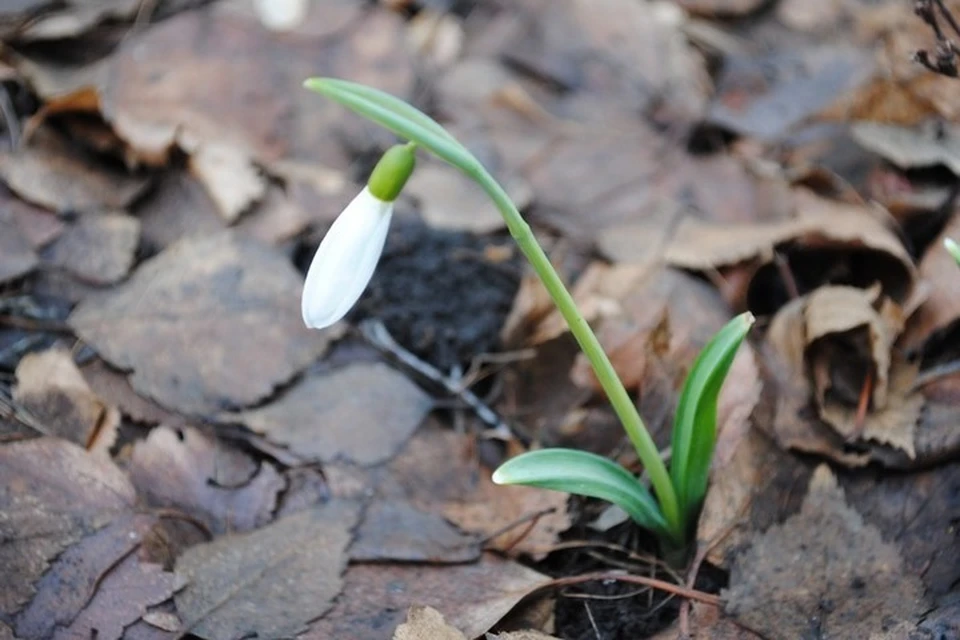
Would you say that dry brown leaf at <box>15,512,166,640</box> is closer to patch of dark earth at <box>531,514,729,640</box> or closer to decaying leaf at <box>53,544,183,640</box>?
decaying leaf at <box>53,544,183,640</box>

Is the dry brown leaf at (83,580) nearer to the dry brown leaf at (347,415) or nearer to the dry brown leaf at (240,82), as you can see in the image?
the dry brown leaf at (347,415)

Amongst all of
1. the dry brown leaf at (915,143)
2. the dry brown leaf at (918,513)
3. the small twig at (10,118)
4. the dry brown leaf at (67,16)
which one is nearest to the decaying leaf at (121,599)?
the dry brown leaf at (918,513)

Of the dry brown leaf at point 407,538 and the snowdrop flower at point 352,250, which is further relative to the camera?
the dry brown leaf at point 407,538

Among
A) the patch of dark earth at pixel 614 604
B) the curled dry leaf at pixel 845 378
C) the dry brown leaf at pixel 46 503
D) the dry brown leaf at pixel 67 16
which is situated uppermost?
the dry brown leaf at pixel 67 16

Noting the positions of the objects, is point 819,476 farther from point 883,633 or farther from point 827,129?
point 827,129

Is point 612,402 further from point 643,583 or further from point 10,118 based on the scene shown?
point 10,118

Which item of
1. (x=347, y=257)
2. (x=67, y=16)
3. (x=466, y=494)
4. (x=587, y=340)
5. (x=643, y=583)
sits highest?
(x=347, y=257)

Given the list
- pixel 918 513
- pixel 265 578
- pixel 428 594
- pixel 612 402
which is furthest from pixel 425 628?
pixel 918 513
